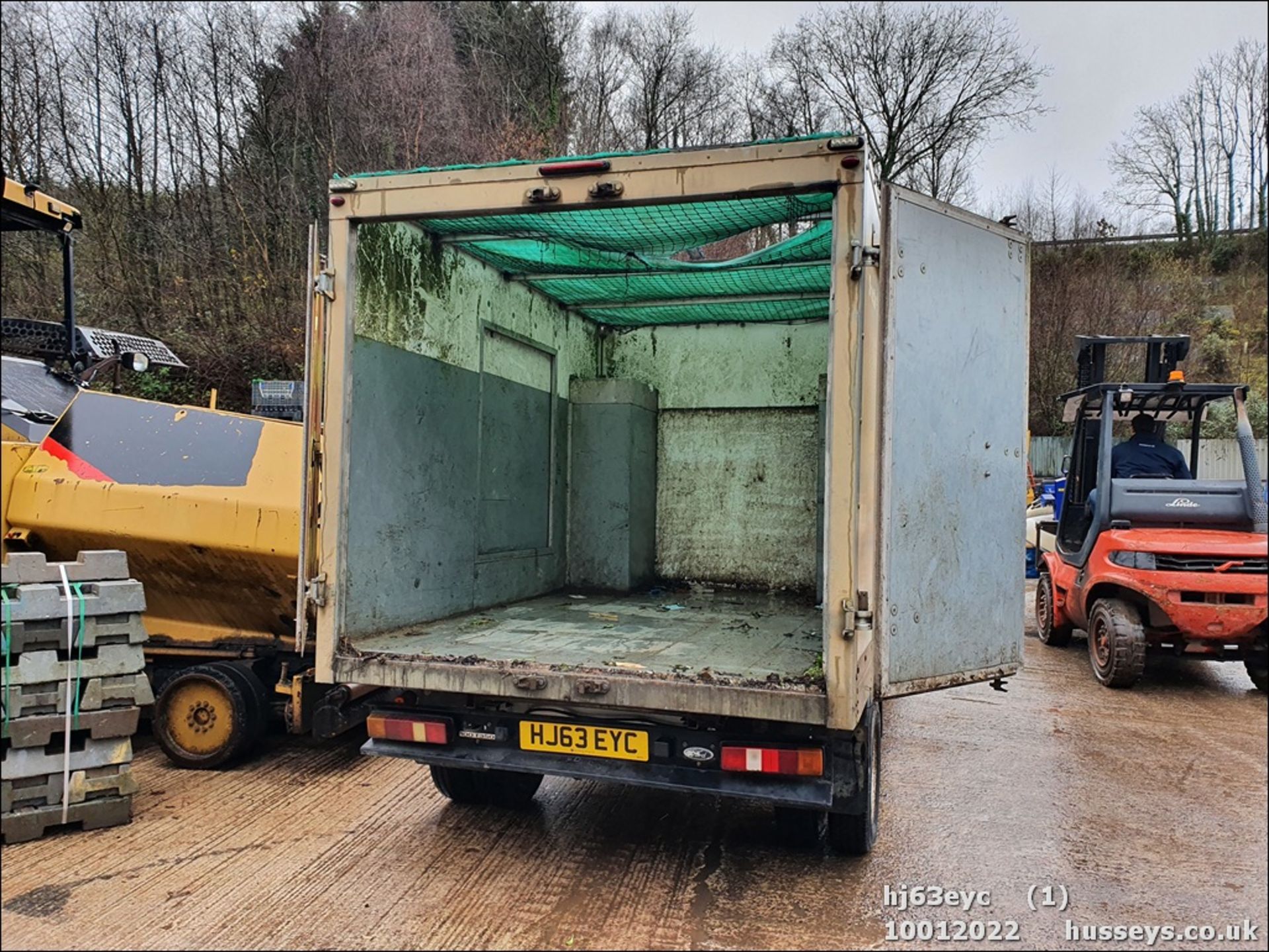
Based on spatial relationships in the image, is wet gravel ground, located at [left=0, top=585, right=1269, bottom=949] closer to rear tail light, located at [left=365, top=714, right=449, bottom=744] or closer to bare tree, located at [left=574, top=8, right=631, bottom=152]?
rear tail light, located at [left=365, top=714, right=449, bottom=744]

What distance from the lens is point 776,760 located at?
325cm

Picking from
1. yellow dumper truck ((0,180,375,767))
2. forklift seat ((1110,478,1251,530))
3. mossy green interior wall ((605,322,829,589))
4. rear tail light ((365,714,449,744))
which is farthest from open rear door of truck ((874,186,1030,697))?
forklift seat ((1110,478,1251,530))

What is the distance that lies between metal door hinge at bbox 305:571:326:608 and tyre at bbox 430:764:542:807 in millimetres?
1112

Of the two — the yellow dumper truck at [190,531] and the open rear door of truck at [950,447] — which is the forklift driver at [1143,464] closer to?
the open rear door of truck at [950,447]

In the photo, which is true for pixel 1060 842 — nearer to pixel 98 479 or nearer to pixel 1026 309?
pixel 1026 309

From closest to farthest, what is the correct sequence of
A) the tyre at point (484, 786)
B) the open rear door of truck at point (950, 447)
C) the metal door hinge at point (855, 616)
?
the metal door hinge at point (855, 616), the open rear door of truck at point (950, 447), the tyre at point (484, 786)

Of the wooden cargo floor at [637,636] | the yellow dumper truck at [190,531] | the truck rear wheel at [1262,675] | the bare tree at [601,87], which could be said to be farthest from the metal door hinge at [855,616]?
the bare tree at [601,87]

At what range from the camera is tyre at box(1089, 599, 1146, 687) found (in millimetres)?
6898

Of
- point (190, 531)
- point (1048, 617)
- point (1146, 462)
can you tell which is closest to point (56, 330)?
point (190, 531)

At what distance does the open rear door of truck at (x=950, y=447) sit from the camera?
131 inches

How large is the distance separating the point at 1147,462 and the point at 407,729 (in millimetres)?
6865

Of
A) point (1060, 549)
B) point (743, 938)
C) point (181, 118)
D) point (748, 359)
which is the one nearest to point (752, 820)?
point (743, 938)

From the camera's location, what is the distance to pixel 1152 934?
324 cm

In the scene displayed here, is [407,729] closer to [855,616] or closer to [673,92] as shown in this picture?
[855,616]
